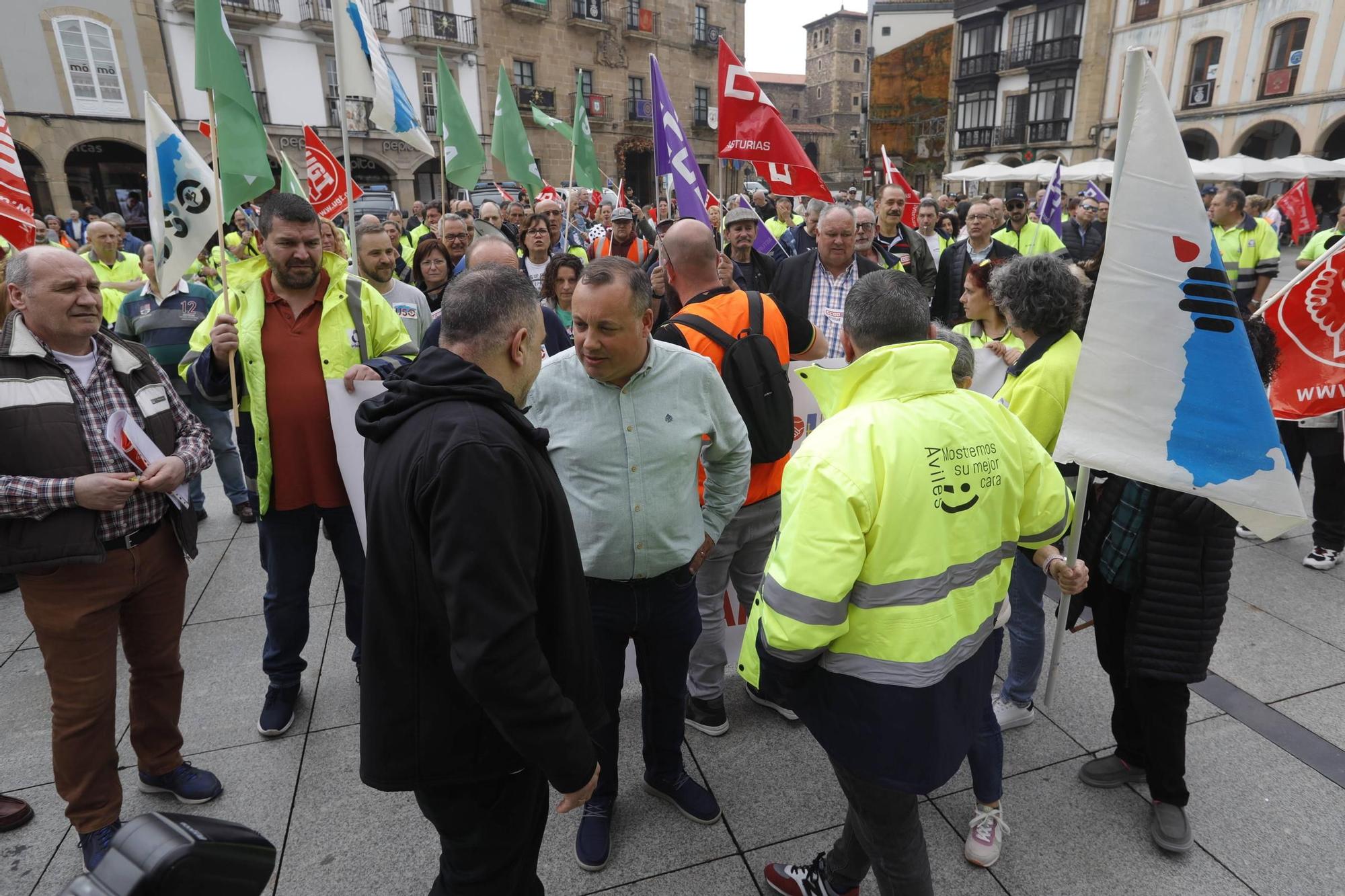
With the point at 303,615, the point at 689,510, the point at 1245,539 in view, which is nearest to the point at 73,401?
the point at 303,615

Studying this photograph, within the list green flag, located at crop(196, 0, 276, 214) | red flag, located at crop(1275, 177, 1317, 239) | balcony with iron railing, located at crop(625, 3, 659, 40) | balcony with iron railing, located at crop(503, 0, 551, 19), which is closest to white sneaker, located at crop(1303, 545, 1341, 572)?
green flag, located at crop(196, 0, 276, 214)

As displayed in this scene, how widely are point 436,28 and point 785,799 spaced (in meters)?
31.2

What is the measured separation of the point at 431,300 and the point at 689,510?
3.97 meters

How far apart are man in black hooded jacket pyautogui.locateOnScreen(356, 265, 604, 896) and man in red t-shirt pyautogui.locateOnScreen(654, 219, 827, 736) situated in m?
1.38

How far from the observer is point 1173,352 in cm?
209

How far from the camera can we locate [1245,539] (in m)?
4.93

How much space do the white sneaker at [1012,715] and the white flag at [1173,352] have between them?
1.38 meters

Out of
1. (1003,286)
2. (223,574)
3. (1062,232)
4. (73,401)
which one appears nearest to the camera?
(73,401)

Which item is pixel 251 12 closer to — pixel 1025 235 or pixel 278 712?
pixel 1025 235

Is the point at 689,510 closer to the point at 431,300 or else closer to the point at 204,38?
the point at 204,38

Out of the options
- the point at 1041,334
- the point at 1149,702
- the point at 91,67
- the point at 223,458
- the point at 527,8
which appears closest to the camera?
the point at 1149,702

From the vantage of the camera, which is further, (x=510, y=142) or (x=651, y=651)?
(x=510, y=142)

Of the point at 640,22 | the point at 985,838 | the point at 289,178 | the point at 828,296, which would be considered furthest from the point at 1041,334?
the point at 640,22

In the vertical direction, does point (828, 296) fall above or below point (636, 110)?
below
